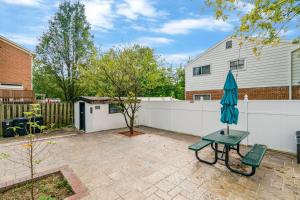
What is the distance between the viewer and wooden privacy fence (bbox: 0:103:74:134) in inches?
321

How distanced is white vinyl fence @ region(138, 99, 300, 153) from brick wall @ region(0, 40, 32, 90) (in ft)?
43.9

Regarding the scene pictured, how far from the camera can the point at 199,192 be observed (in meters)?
2.96

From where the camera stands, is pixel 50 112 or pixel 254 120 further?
pixel 50 112

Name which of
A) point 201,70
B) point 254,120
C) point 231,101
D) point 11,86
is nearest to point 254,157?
point 231,101

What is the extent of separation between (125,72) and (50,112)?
19.8ft

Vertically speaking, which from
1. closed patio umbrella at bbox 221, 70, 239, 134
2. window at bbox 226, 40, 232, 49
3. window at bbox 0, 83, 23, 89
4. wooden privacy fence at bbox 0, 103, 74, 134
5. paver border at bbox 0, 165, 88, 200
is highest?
window at bbox 226, 40, 232, 49

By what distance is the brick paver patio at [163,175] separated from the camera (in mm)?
2932

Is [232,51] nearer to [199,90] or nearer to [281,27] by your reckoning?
[199,90]

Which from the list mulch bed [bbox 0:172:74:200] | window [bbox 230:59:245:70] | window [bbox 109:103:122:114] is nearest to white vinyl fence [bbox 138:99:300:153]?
window [bbox 109:103:122:114]

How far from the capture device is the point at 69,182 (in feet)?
10.8

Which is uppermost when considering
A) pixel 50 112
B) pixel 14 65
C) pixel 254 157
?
pixel 14 65

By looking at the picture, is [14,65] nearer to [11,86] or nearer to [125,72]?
[11,86]

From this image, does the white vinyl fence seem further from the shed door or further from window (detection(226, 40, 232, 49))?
the shed door

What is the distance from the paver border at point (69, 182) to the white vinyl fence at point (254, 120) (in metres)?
5.72
